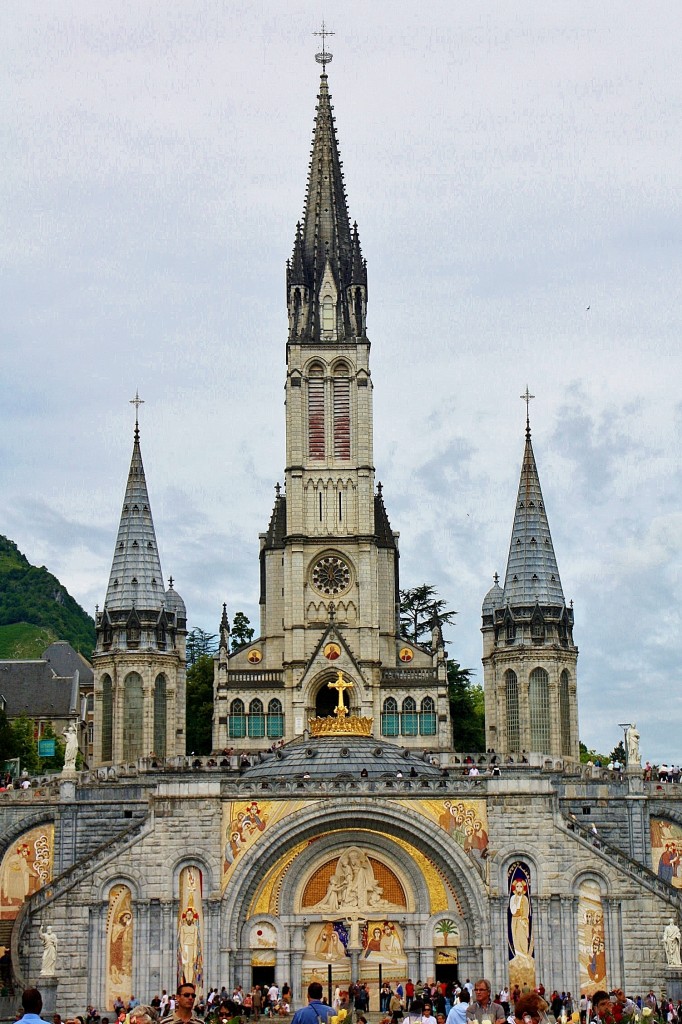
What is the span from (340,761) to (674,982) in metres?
14.2

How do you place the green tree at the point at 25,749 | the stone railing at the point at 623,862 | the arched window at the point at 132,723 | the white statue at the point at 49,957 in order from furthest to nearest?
1. the green tree at the point at 25,749
2. the arched window at the point at 132,723
3. the stone railing at the point at 623,862
4. the white statue at the point at 49,957

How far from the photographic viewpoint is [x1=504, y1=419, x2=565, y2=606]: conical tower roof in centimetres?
9056

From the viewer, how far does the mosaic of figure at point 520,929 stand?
198 ft

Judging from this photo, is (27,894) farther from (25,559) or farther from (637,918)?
(25,559)

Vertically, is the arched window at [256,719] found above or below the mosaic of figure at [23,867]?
above

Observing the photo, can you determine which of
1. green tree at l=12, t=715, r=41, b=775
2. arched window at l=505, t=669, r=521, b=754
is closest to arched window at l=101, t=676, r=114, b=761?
green tree at l=12, t=715, r=41, b=775

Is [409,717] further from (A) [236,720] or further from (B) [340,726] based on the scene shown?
(B) [340,726]

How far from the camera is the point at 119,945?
6038 cm

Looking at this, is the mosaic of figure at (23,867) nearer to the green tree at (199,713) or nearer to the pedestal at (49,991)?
the pedestal at (49,991)

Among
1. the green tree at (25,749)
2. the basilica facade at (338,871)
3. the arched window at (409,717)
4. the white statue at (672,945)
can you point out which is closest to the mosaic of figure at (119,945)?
the basilica facade at (338,871)

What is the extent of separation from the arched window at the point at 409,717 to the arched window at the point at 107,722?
15.6 m

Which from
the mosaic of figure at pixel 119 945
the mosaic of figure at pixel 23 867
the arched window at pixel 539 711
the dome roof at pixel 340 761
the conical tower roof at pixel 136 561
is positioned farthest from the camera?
the conical tower roof at pixel 136 561

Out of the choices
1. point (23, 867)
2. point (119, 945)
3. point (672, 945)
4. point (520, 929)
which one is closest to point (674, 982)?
point (672, 945)

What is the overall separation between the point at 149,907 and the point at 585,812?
57.4 ft
